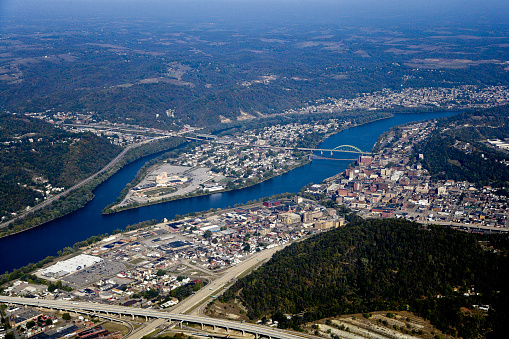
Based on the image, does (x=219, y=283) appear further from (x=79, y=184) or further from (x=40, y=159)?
(x=40, y=159)

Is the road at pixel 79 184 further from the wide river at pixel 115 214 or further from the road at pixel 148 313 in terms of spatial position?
the road at pixel 148 313

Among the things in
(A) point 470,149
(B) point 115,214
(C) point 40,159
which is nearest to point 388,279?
(B) point 115,214

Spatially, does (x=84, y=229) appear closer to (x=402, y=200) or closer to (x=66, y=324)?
(x=66, y=324)

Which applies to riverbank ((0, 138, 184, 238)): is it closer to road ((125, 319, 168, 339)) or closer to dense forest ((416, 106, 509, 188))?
road ((125, 319, 168, 339))

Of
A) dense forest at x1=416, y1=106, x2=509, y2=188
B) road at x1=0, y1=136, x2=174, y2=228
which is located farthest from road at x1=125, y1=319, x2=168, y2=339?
dense forest at x1=416, y1=106, x2=509, y2=188

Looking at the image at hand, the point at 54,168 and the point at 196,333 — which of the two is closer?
the point at 196,333

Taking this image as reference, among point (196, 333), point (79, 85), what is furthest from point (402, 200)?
point (79, 85)

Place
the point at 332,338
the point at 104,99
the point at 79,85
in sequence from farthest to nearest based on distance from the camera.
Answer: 1. the point at 79,85
2. the point at 104,99
3. the point at 332,338

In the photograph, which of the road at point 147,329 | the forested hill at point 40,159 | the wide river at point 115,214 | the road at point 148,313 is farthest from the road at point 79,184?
the road at point 147,329
